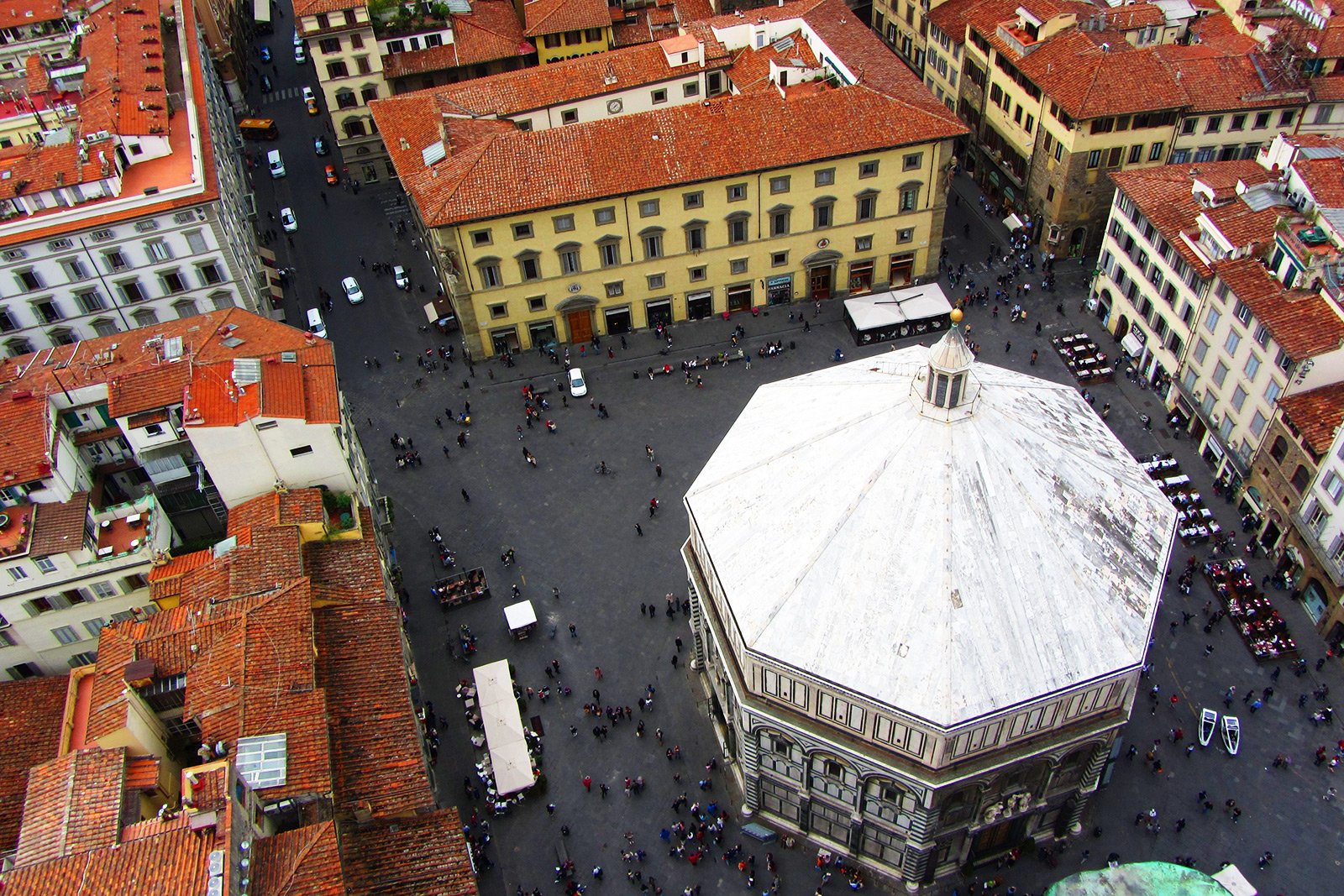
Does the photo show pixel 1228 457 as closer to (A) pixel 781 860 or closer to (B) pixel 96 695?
(A) pixel 781 860

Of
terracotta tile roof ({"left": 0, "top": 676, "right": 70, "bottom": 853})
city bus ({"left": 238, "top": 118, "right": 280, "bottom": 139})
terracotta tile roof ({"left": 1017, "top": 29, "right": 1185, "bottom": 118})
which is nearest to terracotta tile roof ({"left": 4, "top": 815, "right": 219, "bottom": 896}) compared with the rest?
terracotta tile roof ({"left": 0, "top": 676, "right": 70, "bottom": 853})

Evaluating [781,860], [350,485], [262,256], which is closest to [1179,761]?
[781,860]

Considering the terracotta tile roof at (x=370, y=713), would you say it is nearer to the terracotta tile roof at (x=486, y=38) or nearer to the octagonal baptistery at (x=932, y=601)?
the octagonal baptistery at (x=932, y=601)

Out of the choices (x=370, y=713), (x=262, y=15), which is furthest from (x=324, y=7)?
(x=370, y=713)

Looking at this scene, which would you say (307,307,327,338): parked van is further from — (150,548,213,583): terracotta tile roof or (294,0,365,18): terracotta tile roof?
(150,548,213,583): terracotta tile roof

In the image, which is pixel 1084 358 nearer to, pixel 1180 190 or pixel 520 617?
pixel 1180 190
